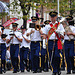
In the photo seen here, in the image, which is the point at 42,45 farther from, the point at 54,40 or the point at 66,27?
the point at 54,40

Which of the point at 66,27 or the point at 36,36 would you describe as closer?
the point at 66,27

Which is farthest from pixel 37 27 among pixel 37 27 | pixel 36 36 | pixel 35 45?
pixel 35 45

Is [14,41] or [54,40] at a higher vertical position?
[54,40]

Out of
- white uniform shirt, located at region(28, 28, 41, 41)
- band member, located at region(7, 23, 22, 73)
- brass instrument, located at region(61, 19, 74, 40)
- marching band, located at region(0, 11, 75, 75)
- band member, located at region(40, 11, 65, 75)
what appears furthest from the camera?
band member, located at region(7, 23, 22, 73)

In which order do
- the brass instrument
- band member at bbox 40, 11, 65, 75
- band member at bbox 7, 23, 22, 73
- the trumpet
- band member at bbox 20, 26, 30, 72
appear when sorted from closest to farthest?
band member at bbox 40, 11, 65, 75, the brass instrument, the trumpet, band member at bbox 7, 23, 22, 73, band member at bbox 20, 26, 30, 72

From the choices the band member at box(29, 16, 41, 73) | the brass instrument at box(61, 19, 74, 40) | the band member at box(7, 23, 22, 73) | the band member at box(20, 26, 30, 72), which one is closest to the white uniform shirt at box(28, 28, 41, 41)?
the band member at box(29, 16, 41, 73)

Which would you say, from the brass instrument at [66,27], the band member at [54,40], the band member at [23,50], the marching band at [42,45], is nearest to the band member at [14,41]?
the marching band at [42,45]

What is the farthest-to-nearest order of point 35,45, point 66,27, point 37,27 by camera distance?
point 35,45
point 37,27
point 66,27

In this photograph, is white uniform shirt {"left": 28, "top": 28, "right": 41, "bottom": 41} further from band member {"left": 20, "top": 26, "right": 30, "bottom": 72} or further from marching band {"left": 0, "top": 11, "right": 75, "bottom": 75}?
band member {"left": 20, "top": 26, "right": 30, "bottom": 72}

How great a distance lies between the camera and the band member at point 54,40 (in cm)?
1431

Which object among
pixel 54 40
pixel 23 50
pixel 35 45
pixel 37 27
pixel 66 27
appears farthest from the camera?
pixel 23 50

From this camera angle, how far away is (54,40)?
14.5 meters

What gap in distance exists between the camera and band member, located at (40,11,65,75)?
1431 centimetres

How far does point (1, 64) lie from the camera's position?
58.0 ft
